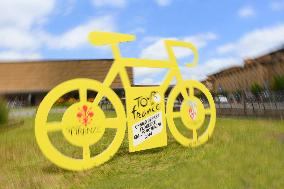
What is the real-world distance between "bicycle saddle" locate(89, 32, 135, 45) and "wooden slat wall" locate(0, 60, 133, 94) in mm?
44634

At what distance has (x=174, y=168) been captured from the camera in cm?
653

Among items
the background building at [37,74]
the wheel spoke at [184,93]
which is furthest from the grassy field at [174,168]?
the background building at [37,74]

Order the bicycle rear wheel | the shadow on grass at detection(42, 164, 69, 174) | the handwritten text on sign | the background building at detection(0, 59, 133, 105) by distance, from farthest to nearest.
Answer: the background building at detection(0, 59, 133, 105), the handwritten text on sign, the shadow on grass at detection(42, 164, 69, 174), the bicycle rear wheel

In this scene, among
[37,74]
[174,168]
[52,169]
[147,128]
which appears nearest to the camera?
[174,168]

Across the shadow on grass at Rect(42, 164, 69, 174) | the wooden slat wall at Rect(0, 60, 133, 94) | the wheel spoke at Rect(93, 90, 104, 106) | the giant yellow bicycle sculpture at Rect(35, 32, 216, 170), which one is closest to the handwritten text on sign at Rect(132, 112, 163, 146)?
the giant yellow bicycle sculpture at Rect(35, 32, 216, 170)

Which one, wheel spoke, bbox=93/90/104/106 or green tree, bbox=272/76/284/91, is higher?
green tree, bbox=272/76/284/91

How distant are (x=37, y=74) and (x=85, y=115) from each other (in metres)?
50.7

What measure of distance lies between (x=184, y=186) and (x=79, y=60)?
166 ft

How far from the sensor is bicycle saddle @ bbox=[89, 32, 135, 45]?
293 inches

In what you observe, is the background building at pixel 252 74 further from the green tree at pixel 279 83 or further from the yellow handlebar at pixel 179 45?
the yellow handlebar at pixel 179 45

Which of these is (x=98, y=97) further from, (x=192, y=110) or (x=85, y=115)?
(x=192, y=110)

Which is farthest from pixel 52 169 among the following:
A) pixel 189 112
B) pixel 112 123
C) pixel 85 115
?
pixel 189 112

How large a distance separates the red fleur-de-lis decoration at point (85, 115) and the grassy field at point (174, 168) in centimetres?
73

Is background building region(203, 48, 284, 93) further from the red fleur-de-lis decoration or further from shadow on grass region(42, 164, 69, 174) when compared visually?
shadow on grass region(42, 164, 69, 174)
